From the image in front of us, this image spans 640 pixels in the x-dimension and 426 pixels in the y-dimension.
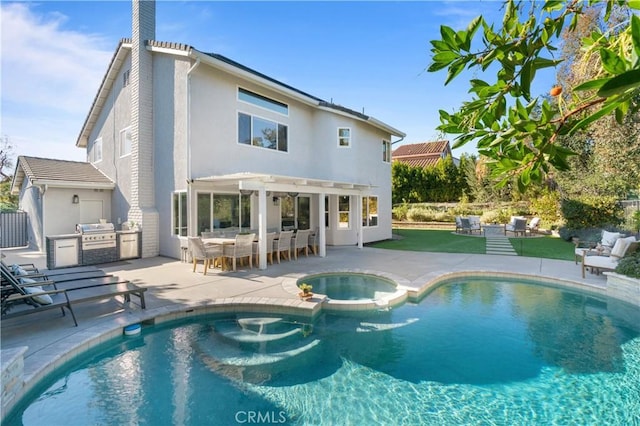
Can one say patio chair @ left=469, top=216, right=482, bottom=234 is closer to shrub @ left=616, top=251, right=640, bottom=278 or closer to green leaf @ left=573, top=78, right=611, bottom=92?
shrub @ left=616, top=251, right=640, bottom=278

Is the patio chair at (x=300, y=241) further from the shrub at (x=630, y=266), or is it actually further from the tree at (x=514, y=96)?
the tree at (x=514, y=96)

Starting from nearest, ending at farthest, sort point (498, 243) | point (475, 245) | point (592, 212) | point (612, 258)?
point (612, 258)
point (475, 245)
point (498, 243)
point (592, 212)

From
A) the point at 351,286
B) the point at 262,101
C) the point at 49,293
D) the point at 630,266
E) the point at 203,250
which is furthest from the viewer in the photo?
the point at 262,101

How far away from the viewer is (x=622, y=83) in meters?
0.97

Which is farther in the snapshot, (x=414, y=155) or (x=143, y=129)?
(x=414, y=155)

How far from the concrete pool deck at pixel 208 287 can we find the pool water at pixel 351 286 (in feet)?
1.29

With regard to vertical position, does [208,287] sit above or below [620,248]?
below

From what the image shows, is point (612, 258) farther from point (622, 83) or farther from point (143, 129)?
point (143, 129)

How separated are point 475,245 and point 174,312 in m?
15.6

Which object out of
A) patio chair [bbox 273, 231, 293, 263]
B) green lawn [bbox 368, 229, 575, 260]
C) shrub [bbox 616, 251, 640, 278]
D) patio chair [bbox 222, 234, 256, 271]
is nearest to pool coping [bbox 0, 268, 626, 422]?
shrub [bbox 616, 251, 640, 278]

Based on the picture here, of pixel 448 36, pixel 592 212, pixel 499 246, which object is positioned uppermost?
pixel 448 36

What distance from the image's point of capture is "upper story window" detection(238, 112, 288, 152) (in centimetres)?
1470

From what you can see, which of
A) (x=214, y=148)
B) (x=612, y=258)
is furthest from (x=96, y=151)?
(x=612, y=258)

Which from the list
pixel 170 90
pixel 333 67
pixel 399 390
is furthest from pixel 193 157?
pixel 399 390
